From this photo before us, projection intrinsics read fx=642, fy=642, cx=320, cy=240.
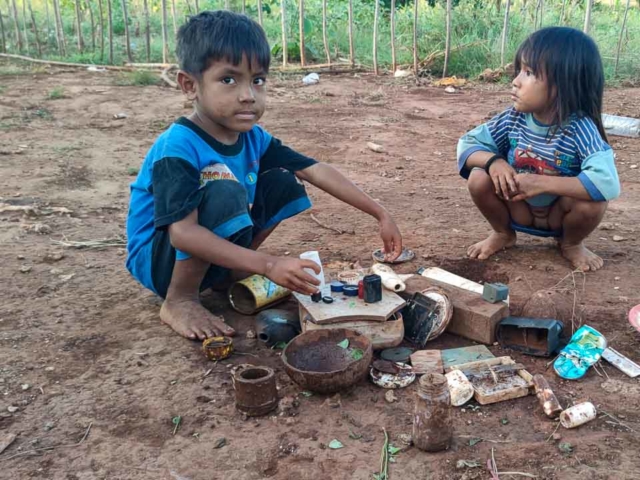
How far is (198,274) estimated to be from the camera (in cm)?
273

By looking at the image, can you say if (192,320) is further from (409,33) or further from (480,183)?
(409,33)

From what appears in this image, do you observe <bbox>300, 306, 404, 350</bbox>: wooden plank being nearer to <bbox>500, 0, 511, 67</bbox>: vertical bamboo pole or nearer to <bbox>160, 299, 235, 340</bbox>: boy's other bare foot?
<bbox>160, 299, 235, 340</bbox>: boy's other bare foot

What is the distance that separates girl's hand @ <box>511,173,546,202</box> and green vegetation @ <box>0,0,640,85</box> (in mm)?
6692

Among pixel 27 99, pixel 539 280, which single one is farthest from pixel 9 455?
pixel 27 99

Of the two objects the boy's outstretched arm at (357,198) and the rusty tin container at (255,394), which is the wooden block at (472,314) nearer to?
the boy's outstretched arm at (357,198)

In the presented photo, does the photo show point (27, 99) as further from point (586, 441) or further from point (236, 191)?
point (586, 441)

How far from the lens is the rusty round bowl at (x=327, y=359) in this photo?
2.17m

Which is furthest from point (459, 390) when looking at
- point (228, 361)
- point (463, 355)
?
point (228, 361)

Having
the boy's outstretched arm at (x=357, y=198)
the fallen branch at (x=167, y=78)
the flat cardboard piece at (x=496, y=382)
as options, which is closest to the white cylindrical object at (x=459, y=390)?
the flat cardboard piece at (x=496, y=382)

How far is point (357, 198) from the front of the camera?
117 inches

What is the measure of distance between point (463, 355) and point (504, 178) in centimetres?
103

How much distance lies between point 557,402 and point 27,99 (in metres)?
7.19

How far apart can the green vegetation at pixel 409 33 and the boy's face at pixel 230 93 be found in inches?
254

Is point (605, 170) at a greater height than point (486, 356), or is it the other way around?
point (605, 170)
